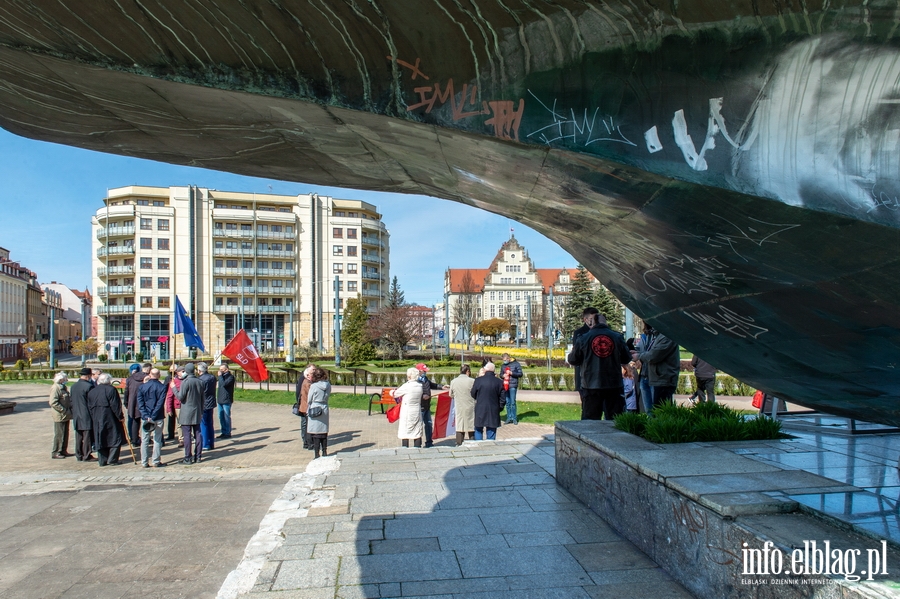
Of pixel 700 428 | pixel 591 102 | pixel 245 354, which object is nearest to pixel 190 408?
pixel 245 354

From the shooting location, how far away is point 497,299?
106 metres

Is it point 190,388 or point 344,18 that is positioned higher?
point 344,18

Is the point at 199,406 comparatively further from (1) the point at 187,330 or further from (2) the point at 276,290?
(2) the point at 276,290

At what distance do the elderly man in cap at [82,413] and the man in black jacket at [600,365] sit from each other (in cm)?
979

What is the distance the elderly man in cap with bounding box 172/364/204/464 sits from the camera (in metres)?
11.2

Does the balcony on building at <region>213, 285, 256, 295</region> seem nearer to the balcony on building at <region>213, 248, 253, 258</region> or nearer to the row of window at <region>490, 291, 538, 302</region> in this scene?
the balcony on building at <region>213, 248, 253, 258</region>

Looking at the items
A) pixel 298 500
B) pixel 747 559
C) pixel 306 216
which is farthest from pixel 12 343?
pixel 747 559

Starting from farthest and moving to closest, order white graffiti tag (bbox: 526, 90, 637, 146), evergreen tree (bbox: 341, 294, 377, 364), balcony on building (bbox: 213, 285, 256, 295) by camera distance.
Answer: balcony on building (bbox: 213, 285, 256, 295) → evergreen tree (bbox: 341, 294, 377, 364) → white graffiti tag (bbox: 526, 90, 637, 146)

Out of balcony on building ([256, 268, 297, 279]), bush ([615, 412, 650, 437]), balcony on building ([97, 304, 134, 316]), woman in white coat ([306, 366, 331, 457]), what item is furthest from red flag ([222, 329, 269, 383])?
balcony on building ([97, 304, 134, 316])

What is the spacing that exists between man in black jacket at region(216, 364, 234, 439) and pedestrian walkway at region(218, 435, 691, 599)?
7356 mm

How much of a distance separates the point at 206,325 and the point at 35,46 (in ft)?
227

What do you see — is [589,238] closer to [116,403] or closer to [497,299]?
[116,403]

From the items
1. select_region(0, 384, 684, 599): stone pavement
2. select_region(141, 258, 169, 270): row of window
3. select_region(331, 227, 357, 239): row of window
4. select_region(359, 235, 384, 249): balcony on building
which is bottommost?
select_region(0, 384, 684, 599): stone pavement

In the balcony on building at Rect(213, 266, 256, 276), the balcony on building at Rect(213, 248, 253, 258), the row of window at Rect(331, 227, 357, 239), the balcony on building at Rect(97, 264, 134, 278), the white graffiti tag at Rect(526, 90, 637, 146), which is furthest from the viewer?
the row of window at Rect(331, 227, 357, 239)
